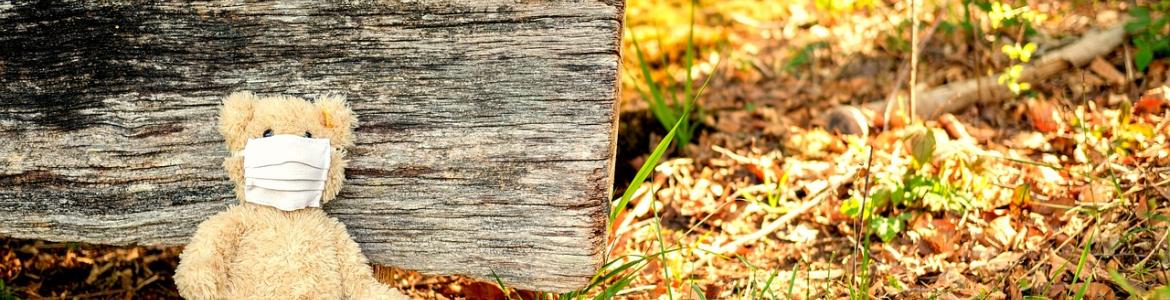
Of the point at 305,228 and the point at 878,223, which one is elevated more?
the point at 305,228

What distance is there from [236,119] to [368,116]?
0.28 metres

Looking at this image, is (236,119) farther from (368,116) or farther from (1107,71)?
(1107,71)

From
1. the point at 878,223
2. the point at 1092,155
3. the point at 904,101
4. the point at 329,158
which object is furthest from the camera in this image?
the point at 904,101

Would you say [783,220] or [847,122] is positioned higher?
[847,122]

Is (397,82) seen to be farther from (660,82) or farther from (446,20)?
(660,82)

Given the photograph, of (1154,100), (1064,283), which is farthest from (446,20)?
(1154,100)

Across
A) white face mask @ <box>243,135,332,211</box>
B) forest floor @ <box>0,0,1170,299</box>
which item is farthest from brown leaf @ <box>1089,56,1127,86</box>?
white face mask @ <box>243,135,332,211</box>

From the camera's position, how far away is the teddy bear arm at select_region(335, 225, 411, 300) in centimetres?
177

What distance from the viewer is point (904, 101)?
3180 mm

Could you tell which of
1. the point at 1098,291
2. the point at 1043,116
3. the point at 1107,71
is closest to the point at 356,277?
the point at 1098,291

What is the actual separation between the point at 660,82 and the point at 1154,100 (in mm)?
1842

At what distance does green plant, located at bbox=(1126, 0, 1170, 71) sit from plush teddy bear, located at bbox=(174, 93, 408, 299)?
2.73 metres

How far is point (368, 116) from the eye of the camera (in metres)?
1.90

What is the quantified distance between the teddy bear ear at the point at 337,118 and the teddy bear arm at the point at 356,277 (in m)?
0.20
